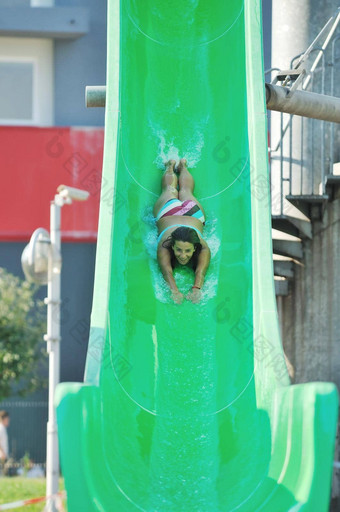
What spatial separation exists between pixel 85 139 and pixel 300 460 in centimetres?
1287

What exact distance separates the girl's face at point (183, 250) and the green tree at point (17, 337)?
7911 mm

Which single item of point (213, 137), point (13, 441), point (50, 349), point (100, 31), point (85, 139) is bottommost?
point (13, 441)

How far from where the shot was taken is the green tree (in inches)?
677

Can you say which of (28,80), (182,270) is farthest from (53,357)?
(28,80)

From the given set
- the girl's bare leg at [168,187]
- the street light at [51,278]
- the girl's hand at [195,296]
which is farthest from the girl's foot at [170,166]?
the street light at [51,278]

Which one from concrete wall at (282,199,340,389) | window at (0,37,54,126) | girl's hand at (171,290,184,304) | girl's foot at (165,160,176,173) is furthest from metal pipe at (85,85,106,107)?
window at (0,37,54,126)

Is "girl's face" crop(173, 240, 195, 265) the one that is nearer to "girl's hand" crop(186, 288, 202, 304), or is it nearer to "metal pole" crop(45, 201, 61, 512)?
"girl's hand" crop(186, 288, 202, 304)

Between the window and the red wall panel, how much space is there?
2.69 feet

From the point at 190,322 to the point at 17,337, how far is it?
815 cm

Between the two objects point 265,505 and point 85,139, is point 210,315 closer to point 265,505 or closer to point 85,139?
point 265,505

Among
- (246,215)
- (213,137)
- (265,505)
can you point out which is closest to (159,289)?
(246,215)

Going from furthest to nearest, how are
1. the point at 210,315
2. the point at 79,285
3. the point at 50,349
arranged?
the point at 79,285
the point at 50,349
the point at 210,315

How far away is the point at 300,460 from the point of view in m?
7.04

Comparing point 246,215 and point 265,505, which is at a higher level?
point 246,215
